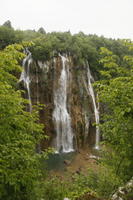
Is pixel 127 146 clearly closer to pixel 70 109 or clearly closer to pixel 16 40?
pixel 70 109

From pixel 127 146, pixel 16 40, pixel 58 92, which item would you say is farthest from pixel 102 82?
pixel 16 40

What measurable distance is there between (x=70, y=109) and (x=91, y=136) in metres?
4.56

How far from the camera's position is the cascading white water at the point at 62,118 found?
69.7 feet

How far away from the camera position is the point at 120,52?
114ft

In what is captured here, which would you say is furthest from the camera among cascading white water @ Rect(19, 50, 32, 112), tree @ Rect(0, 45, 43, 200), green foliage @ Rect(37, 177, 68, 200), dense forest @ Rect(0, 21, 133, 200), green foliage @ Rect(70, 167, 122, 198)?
cascading white water @ Rect(19, 50, 32, 112)

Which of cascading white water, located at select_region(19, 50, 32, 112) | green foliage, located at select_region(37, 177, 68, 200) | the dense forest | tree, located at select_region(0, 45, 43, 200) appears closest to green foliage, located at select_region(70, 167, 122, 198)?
the dense forest

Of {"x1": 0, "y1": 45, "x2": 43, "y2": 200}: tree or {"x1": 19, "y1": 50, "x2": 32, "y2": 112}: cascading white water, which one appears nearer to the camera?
{"x1": 0, "y1": 45, "x2": 43, "y2": 200}: tree

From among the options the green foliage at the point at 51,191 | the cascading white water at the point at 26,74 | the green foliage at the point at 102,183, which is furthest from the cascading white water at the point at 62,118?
the green foliage at the point at 51,191

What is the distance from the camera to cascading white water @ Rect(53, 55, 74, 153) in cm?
2125

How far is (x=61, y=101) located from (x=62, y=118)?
6.47 feet

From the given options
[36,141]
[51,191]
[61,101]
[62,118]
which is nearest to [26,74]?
[61,101]

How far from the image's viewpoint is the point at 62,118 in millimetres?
21906

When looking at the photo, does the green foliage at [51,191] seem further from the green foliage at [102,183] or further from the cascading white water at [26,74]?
the cascading white water at [26,74]

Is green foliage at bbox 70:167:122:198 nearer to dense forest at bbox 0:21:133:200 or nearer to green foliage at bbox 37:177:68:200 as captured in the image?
dense forest at bbox 0:21:133:200
